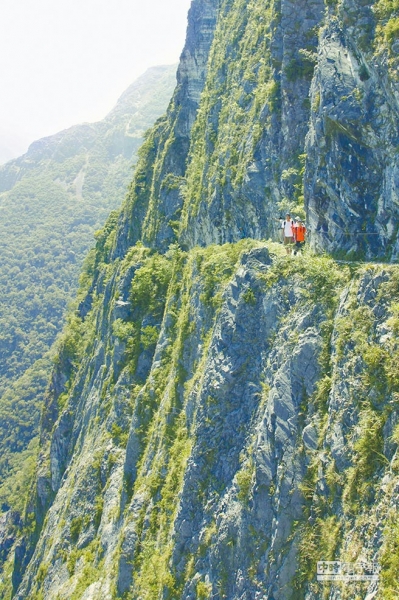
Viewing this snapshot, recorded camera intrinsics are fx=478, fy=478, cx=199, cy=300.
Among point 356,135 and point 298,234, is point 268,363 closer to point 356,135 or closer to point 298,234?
point 298,234

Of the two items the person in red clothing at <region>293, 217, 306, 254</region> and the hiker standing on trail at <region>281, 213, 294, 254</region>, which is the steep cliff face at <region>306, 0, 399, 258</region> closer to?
the person in red clothing at <region>293, 217, 306, 254</region>

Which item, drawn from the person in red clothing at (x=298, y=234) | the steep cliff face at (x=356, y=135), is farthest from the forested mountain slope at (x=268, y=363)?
the person in red clothing at (x=298, y=234)

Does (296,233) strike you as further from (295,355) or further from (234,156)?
(234,156)

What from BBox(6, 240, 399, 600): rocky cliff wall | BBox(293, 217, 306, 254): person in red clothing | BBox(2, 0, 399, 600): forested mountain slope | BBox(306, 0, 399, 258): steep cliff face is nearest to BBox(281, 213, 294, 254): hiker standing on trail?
BBox(293, 217, 306, 254): person in red clothing

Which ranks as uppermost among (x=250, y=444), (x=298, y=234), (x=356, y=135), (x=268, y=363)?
(x=356, y=135)

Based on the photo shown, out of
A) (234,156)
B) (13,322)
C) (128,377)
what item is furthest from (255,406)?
(13,322)

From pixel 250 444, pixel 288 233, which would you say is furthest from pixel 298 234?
pixel 250 444

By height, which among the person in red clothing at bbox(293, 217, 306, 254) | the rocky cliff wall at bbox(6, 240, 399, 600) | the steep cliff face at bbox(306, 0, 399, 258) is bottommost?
the rocky cliff wall at bbox(6, 240, 399, 600)
